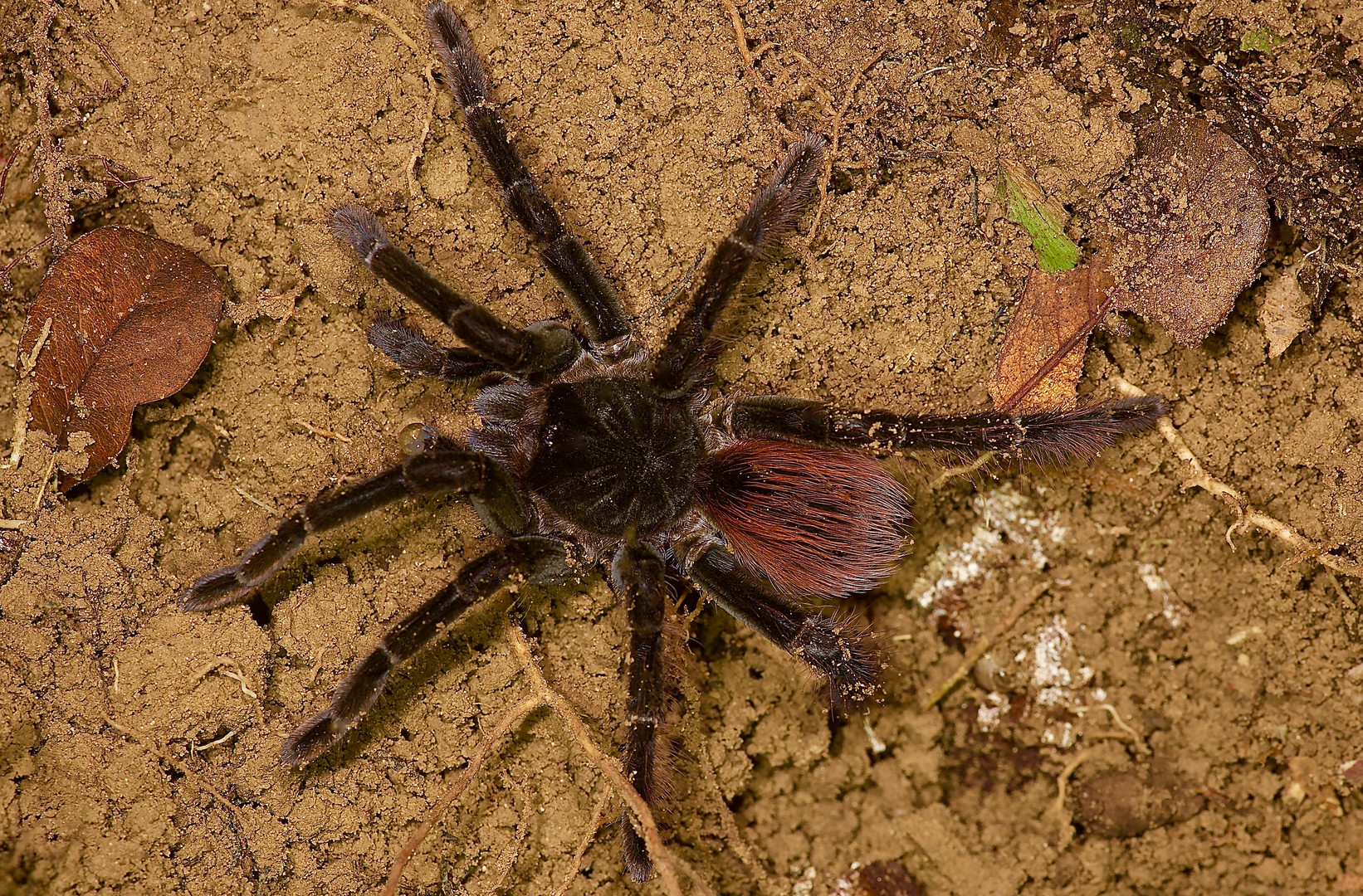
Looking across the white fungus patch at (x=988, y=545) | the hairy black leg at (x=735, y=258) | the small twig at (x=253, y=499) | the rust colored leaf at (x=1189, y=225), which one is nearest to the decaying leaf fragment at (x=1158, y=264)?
the rust colored leaf at (x=1189, y=225)

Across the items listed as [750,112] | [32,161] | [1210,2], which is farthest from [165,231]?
[1210,2]

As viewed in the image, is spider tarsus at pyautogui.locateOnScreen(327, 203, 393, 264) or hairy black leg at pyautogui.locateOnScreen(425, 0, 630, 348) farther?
hairy black leg at pyautogui.locateOnScreen(425, 0, 630, 348)

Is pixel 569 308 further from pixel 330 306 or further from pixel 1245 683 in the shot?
pixel 1245 683

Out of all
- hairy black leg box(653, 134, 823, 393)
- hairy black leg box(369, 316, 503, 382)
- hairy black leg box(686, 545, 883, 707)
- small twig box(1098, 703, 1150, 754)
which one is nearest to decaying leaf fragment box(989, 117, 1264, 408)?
hairy black leg box(653, 134, 823, 393)

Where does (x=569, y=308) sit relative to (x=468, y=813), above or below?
above

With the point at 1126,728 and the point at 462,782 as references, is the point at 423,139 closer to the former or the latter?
the point at 462,782

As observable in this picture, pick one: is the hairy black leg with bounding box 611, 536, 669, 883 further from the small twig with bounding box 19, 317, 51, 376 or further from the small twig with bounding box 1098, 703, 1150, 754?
the small twig with bounding box 19, 317, 51, 376

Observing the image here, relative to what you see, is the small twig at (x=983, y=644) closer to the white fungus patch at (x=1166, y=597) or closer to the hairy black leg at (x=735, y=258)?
the white fungus patch at (x=1166, y=597)
